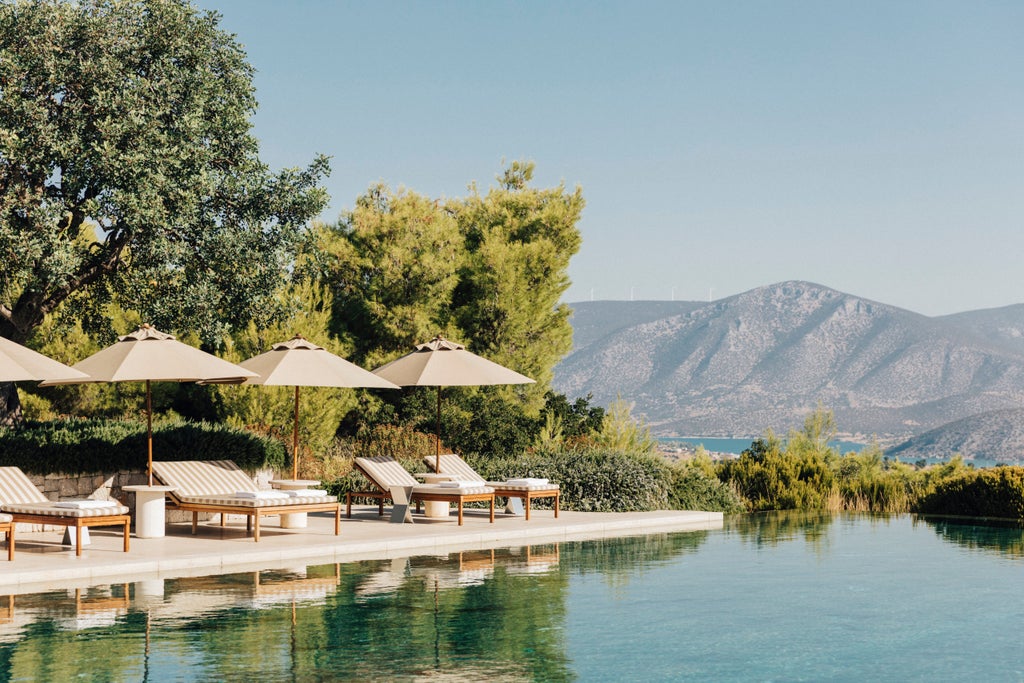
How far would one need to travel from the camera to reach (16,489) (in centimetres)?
1410

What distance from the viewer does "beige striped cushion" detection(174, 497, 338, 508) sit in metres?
14.6

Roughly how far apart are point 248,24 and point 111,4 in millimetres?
2746

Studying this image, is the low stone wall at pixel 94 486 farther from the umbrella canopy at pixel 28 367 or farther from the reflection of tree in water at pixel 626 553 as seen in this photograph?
the reflection of tree in water at pixel 626 553

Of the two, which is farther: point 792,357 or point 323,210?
point 792,357

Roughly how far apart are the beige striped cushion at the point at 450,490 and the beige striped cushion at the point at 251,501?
2186 mm

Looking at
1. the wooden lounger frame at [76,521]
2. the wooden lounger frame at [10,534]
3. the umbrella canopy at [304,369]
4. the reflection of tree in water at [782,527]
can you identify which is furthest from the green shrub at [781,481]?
the wooden lounger frame at [10,534]

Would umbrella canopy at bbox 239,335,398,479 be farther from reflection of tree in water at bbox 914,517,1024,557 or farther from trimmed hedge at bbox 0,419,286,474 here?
reflection of tree in water at bbox 914,517,1024,557

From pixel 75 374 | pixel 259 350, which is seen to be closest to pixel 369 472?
pixel 75 374

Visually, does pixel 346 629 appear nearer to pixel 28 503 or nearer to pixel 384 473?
pixel 28 503

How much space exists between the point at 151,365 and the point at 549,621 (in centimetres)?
732

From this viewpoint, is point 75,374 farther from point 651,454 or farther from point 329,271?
point 329,271

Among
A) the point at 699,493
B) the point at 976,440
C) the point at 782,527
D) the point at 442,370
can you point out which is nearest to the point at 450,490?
the point at 442,370

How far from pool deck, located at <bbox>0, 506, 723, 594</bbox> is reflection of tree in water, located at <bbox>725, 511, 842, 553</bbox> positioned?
2.05ft

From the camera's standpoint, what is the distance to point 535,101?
4984 cm
